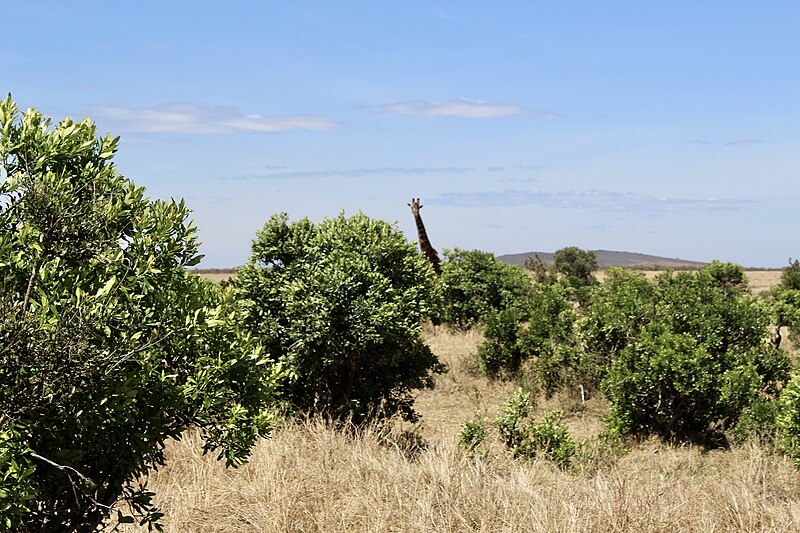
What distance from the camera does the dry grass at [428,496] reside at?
593 cm

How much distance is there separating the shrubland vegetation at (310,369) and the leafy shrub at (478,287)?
8.54ft

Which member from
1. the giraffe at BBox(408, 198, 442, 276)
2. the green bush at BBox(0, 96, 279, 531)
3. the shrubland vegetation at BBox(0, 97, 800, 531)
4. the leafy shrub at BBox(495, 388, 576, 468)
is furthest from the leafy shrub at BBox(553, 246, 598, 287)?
the green bush at BBox(0, 96, 279, 531)

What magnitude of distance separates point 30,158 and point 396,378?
23.0 ft

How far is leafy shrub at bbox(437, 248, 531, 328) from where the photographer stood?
74.1 ft

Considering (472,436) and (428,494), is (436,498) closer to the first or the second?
(428,494)

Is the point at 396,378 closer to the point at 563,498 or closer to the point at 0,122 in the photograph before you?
the point at 563,498

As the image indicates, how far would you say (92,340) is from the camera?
3.80m

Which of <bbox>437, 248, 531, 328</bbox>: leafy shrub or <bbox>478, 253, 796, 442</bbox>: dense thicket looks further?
<bbox>437, 248, 531, 328</bbox>: leafy shrub

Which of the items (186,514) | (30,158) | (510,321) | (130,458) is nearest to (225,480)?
(186,514)

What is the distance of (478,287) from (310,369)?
1326cm

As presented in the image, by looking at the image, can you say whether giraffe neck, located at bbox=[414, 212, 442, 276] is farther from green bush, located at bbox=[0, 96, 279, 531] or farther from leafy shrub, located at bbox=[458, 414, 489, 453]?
green bush, located at bbox=[0, 96, 279, 531]

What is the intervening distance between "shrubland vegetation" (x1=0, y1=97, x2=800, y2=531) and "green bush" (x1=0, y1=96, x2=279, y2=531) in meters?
0.01

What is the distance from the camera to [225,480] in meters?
7.34

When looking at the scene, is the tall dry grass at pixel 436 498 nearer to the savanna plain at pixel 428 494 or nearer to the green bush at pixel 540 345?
the savanna plain at pixel 428 494
